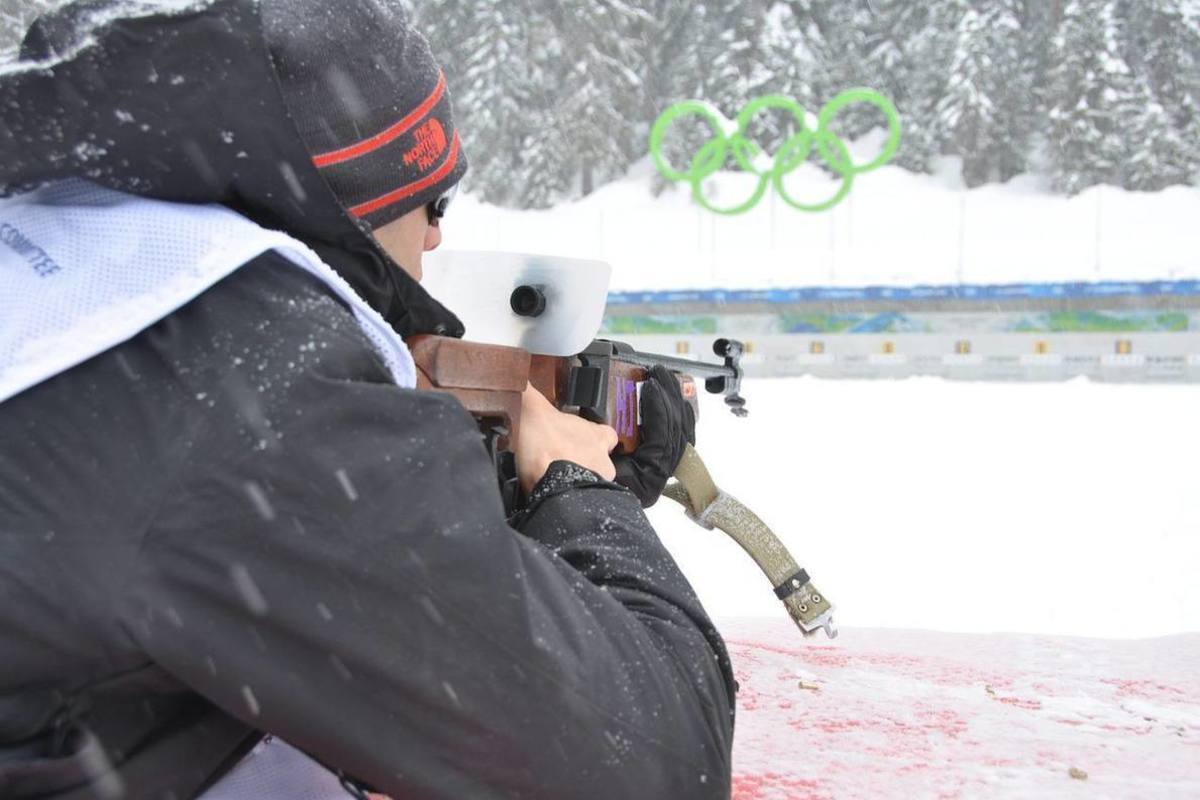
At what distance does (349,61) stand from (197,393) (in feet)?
1.46

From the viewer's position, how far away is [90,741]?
3.16ft

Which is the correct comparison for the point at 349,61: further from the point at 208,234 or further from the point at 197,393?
the point at 197,393

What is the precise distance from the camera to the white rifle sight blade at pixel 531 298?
197 centimetres

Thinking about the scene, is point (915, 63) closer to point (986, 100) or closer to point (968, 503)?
point (986, 100)

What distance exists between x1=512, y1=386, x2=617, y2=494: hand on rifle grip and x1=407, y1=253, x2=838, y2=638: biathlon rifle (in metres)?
0.02

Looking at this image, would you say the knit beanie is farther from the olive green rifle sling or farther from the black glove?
the olive green rifle sling

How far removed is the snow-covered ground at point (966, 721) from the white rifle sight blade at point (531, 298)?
3.10ft

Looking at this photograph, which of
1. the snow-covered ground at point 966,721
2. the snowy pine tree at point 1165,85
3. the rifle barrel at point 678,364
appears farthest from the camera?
the snowy pine tree at point 1165,85

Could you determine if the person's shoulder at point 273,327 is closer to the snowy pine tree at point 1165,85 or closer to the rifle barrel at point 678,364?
the rifle barrel at point 678,364

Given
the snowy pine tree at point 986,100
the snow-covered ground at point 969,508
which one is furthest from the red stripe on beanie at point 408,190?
the snowy pine tree at point 986,100

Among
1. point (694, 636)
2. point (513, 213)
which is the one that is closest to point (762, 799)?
point (694, 636)

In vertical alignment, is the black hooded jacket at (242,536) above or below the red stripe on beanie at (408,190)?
below

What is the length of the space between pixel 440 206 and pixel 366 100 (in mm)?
303

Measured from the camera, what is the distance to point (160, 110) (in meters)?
0.96
